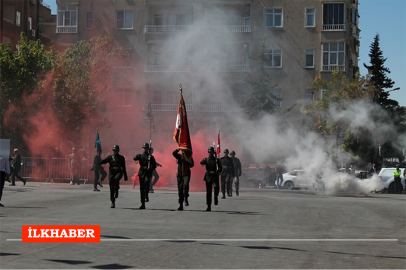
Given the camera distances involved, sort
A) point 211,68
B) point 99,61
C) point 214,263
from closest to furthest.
Result: point 214,263
point 99,61
point 211,68

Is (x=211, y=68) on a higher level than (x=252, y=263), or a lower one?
higher

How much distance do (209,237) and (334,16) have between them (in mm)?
42532

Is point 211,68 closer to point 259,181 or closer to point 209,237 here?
point 259,181

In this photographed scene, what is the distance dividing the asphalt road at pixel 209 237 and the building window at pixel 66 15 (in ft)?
115

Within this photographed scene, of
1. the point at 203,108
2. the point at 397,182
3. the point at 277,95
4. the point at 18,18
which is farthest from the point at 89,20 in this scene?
the point at 397,182

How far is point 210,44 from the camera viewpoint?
155 feet

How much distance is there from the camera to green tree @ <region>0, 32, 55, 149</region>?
3709 centimetres

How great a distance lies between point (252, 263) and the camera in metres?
9.02

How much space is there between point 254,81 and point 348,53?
1285 centimetres

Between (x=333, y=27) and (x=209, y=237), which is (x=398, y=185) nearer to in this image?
(x=333, y=27)

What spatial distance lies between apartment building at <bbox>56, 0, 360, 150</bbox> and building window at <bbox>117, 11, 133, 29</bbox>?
100 millimetres

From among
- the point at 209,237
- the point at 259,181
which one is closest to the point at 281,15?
the point at 259,181

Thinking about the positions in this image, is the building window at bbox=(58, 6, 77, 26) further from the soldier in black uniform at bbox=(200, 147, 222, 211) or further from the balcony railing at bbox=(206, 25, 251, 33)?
the soldier in black uniform at bbox=(200, 147, 222, 211)

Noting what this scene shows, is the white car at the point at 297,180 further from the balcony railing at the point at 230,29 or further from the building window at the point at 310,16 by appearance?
the building window at the point at 310,16
